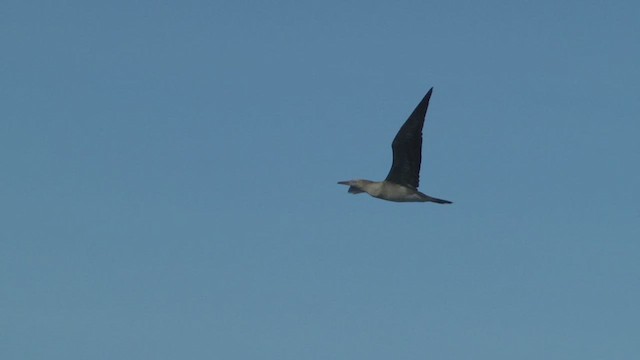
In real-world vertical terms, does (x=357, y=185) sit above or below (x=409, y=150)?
below

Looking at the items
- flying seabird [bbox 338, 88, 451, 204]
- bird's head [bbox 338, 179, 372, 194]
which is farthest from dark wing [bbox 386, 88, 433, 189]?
bird's head [bbox 338, 179, 372, 194]

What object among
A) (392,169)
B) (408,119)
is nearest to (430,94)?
(408,119)

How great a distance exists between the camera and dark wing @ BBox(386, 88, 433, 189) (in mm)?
43094

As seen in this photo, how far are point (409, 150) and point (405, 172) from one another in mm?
1294

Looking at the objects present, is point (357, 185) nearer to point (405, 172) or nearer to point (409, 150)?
point (405, 172)

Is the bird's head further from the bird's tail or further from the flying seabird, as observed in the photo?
the bird's tail

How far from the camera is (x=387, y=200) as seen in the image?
45844 mm

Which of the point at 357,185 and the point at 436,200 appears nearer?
the point at 436,200

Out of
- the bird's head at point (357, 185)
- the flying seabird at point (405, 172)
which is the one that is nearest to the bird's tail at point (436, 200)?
the flying seabird at point (405, 172)

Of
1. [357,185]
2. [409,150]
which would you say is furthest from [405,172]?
[357,185]

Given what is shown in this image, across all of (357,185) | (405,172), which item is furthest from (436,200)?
(357,185)

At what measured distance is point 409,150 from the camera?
4456 cm

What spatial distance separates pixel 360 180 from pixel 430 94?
6.68 m

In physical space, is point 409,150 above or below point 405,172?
above
